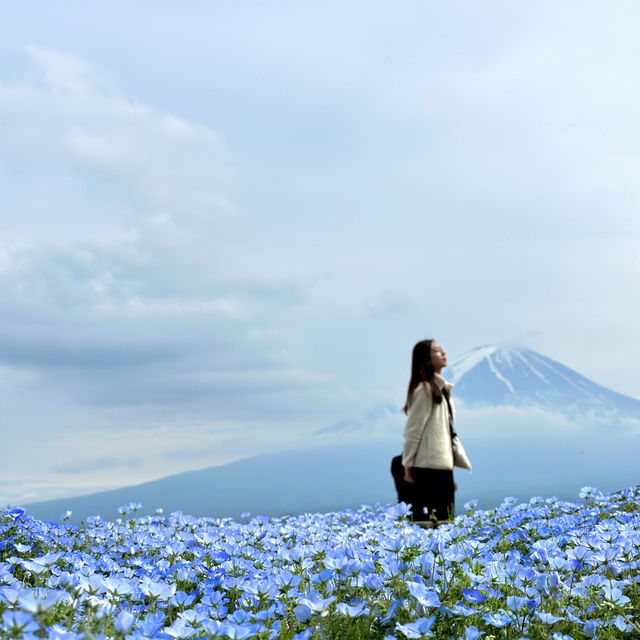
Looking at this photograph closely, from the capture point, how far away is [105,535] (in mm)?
6570

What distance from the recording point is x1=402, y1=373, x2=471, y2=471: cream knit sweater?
9.77 m

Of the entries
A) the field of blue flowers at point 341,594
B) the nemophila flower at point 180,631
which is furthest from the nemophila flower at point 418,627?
the nemophila flower at point 180,631

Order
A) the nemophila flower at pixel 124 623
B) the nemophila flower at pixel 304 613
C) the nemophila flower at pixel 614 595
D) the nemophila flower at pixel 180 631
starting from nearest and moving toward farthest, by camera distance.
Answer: the nemophila flower at pixel 124 623, the nemophila flower at pixel 180 631, the nemophila flower at pixel 304 613, the nemophila flower at pixel 614 595

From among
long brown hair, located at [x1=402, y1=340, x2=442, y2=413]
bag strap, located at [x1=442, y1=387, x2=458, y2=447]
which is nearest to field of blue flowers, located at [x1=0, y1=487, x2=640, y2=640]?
long brown hair, located at [x1=402, y1=340, x2=442, y2=413]

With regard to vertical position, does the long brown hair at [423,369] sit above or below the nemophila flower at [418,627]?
above

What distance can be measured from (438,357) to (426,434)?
1.12 metres

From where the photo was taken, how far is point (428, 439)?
32.2 ft

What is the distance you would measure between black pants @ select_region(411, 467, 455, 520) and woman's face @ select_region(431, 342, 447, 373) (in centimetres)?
150

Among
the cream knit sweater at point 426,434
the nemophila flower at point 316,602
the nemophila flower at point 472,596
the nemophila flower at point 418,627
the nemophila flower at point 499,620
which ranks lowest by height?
the nemophila flower at point 499,620

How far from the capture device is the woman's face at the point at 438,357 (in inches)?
386

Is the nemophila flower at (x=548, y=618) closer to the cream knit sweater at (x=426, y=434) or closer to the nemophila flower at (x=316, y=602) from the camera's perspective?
the nemophila flower at (x=316, y=602)

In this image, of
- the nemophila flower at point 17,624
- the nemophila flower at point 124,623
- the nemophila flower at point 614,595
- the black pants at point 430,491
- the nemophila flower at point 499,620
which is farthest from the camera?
the black pants at point 430,491

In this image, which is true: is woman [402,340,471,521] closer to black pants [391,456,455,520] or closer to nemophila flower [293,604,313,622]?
black pants [391,456,455,520]

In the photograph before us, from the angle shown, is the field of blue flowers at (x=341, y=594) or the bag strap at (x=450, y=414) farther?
the bag strap at (x=450, y=414)
